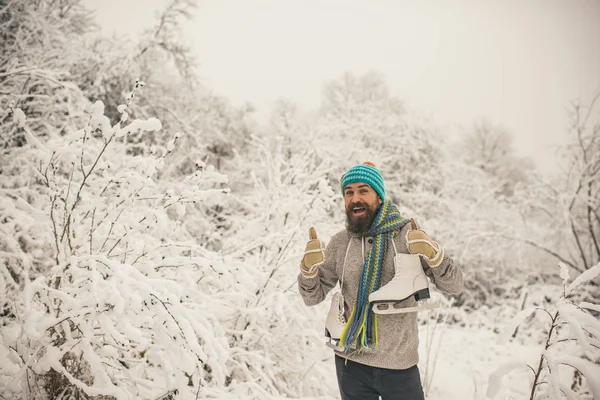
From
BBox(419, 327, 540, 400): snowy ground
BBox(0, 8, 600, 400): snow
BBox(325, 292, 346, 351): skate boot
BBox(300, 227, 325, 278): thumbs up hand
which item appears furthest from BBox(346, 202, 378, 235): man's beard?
BBox(419, 327, 540, 400): snowy ground

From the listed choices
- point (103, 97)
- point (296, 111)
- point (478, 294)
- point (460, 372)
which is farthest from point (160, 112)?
point (478, 294)

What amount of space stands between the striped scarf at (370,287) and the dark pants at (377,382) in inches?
4.7

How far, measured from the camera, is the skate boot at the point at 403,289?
1403 mm

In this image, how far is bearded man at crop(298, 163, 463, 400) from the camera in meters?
1.45

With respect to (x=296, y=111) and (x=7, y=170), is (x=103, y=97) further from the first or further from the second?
(x=296, y=111)

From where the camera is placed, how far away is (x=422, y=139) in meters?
9.45

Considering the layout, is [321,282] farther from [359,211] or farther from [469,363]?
[469,363]

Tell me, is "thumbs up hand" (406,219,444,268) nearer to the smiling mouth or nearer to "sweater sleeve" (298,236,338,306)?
the smiling mouth

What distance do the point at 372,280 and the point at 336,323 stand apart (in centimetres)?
32

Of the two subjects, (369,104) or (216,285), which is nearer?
(216,285)

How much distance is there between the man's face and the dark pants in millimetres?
695

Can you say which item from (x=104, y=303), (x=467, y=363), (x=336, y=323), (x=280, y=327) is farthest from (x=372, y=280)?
(x=467, y=363)

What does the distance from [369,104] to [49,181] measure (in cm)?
985

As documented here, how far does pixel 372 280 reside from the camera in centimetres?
153
